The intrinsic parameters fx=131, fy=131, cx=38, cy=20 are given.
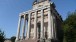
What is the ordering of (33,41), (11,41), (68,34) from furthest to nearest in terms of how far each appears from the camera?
1. (11,41)
2. (33,41)
3. (68,34)

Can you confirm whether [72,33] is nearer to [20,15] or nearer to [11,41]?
[20,15]

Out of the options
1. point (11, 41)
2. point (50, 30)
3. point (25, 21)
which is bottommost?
point (11, 41)

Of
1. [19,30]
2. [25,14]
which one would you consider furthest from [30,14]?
[19,30]

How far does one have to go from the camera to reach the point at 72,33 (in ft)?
107

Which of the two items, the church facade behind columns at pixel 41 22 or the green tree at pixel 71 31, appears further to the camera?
the church facade behind columns at pixel 41 22

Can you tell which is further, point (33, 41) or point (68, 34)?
point (33, 41)

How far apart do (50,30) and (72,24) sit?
28.4ft

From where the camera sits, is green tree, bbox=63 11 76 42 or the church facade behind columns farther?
the church facade behind columns

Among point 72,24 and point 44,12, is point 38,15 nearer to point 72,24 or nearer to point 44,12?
point 44,12

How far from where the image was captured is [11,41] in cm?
5906

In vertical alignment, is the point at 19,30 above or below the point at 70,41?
above

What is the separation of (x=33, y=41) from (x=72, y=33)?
12.4 m

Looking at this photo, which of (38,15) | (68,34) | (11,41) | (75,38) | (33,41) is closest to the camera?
(75,38)

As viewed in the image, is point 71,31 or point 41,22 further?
point 41,22
